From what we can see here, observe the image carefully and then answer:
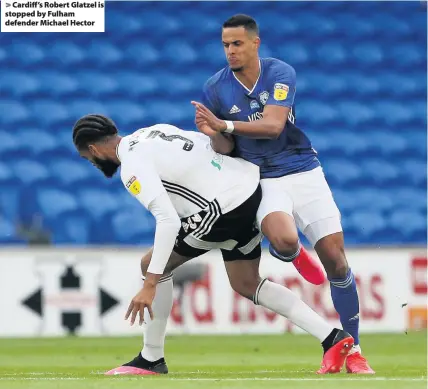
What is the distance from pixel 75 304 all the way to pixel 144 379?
15.9ft

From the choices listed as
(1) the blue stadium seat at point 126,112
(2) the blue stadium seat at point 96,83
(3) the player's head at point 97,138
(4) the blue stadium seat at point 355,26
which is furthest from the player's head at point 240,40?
(4) the blue stadium seat at point 355,26

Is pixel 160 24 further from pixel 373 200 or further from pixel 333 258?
pixel 333 258

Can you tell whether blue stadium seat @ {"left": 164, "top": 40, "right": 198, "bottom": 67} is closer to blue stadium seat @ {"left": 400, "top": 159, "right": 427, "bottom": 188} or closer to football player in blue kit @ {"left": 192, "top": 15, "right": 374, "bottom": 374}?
blue stadium seat @ {"left": 400, "top": 159, "right": 427, "bottom": 188}

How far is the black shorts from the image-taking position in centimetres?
625

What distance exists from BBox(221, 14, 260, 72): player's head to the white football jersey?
49 cm

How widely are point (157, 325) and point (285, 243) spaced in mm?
876

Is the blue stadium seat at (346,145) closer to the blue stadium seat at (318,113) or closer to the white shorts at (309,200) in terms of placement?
the blue stadium seat at (318,113)

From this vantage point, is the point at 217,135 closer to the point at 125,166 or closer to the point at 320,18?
the point at 125,166

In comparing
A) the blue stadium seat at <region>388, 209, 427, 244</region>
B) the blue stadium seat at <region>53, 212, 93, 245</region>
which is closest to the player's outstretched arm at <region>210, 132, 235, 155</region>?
the blue stadium seat at <region>53, 212, 93, 245</region>

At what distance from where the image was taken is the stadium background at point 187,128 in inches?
416

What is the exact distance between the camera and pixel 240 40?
6.46 m

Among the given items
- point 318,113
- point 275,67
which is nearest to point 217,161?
point 275,67

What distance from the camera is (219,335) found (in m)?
10.6

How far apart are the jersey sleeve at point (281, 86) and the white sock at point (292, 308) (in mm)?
986
